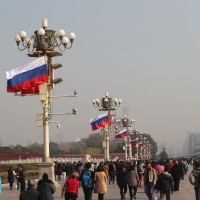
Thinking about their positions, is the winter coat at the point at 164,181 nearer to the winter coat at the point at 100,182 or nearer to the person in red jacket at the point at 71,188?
the winter coat at the point at 100,182

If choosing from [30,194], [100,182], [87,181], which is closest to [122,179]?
[100,182]

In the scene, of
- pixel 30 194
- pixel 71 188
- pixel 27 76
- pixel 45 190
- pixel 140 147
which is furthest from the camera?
pixel 140 147

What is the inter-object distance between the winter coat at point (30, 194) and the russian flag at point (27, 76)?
13.9m

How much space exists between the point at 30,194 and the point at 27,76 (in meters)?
14.3

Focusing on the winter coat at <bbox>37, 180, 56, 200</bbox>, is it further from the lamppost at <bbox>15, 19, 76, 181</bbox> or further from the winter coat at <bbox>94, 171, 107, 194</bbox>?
the lamppost at <bbox>15, 19, 76, 181</bbox>

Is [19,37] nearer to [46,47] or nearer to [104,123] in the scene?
[46,47]

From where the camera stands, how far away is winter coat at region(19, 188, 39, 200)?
10094 mm

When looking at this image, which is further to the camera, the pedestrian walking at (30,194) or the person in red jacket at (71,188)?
the person in red jacket at (71,188)

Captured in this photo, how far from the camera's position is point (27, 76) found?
2406 cm

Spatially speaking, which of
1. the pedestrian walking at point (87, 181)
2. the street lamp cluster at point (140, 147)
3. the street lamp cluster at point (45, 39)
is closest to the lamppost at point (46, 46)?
the street lamp cluster at point (45, 39)

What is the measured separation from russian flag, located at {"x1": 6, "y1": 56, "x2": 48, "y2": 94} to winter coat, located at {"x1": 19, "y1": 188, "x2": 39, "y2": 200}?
1393 centimetres

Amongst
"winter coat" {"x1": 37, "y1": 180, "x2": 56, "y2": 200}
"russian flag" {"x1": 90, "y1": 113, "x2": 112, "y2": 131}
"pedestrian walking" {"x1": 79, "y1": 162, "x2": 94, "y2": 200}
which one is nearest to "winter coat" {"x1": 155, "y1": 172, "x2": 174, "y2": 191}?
"pedestrian walking" {"x1": 79, "y1": 162, "x2": 94, "y2": 200}

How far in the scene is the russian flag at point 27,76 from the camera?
23812 mm

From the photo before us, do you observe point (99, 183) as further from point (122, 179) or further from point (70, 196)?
point (122, 179)
